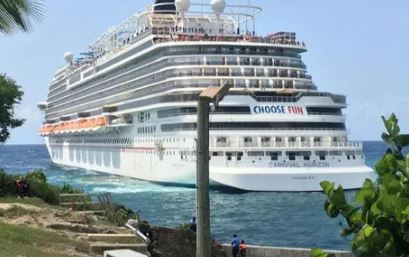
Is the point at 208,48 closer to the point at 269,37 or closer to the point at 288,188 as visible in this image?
the point at 269,37

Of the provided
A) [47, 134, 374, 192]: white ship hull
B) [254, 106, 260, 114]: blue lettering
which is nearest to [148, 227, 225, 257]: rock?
[47, 134, 374, 192]: white ship hull

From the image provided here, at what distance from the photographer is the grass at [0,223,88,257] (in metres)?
11.8

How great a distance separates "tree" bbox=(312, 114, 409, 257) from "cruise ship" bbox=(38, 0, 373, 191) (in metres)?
41.2

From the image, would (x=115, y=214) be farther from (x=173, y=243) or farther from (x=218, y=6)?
(x=218, y=6)

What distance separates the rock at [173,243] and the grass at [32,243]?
2.32m

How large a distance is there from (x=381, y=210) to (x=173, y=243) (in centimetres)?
1452

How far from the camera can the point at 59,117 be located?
88.6m

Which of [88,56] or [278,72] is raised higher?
[88,56]

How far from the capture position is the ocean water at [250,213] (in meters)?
28.3

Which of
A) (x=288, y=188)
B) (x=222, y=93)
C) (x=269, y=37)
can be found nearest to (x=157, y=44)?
(x=269, y=37)

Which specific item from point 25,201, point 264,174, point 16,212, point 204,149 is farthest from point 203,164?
point 264,174

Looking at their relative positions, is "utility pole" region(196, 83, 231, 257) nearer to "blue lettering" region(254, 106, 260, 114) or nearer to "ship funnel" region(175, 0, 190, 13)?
"blue lettering" region(254, 106, 260, 114)

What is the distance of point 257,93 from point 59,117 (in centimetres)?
4623

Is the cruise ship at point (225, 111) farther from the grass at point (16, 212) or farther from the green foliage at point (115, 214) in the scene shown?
the grass at point (16, 212)
